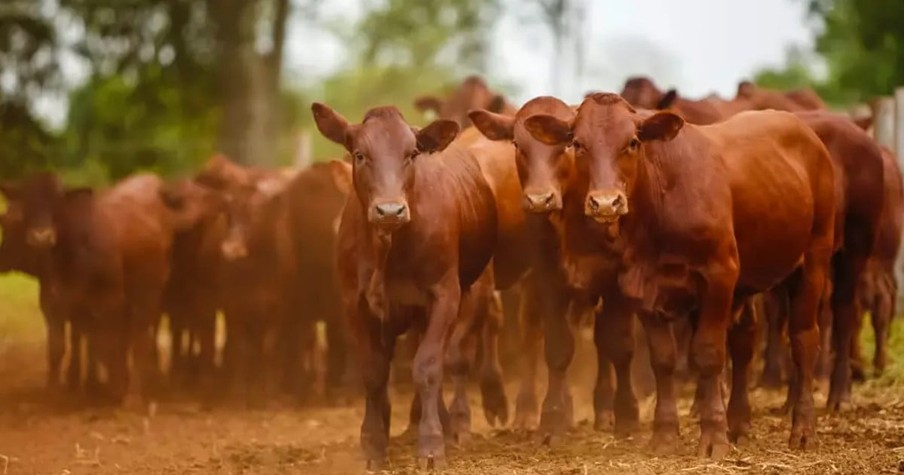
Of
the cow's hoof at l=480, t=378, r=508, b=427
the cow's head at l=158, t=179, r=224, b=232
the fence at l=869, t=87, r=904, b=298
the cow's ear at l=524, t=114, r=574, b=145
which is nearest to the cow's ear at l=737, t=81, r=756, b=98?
the fence at l=869, t=87, r=904, b=298

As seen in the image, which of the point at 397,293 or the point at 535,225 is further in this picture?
the point at 535,225

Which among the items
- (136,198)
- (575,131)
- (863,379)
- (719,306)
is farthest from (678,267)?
(136,198)

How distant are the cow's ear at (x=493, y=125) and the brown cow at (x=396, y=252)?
1.71 ft

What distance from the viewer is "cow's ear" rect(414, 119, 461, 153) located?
8.22 metres

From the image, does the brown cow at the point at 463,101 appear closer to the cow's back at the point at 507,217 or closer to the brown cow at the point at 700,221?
the cow's back at the point at 507,217

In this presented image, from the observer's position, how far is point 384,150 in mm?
7918

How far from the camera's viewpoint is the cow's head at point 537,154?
8.32m

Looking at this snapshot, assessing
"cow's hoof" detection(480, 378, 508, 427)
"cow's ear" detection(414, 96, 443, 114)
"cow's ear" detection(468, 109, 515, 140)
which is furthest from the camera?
"cow's ear" detection(414, 96, 443, 114)

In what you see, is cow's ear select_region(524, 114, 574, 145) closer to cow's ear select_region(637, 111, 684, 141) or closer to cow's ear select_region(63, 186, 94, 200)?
cow's ear select_region(637, 111, 684, 141)

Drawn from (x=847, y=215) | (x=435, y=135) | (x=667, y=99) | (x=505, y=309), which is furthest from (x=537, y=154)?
(x=505, y=309)

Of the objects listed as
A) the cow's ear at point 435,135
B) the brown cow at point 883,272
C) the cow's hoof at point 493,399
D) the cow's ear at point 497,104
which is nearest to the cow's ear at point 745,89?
the brown cow at point 883,272

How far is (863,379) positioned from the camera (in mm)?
11312

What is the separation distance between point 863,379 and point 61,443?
19.1 feet

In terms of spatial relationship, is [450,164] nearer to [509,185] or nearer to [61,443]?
[509,185]
